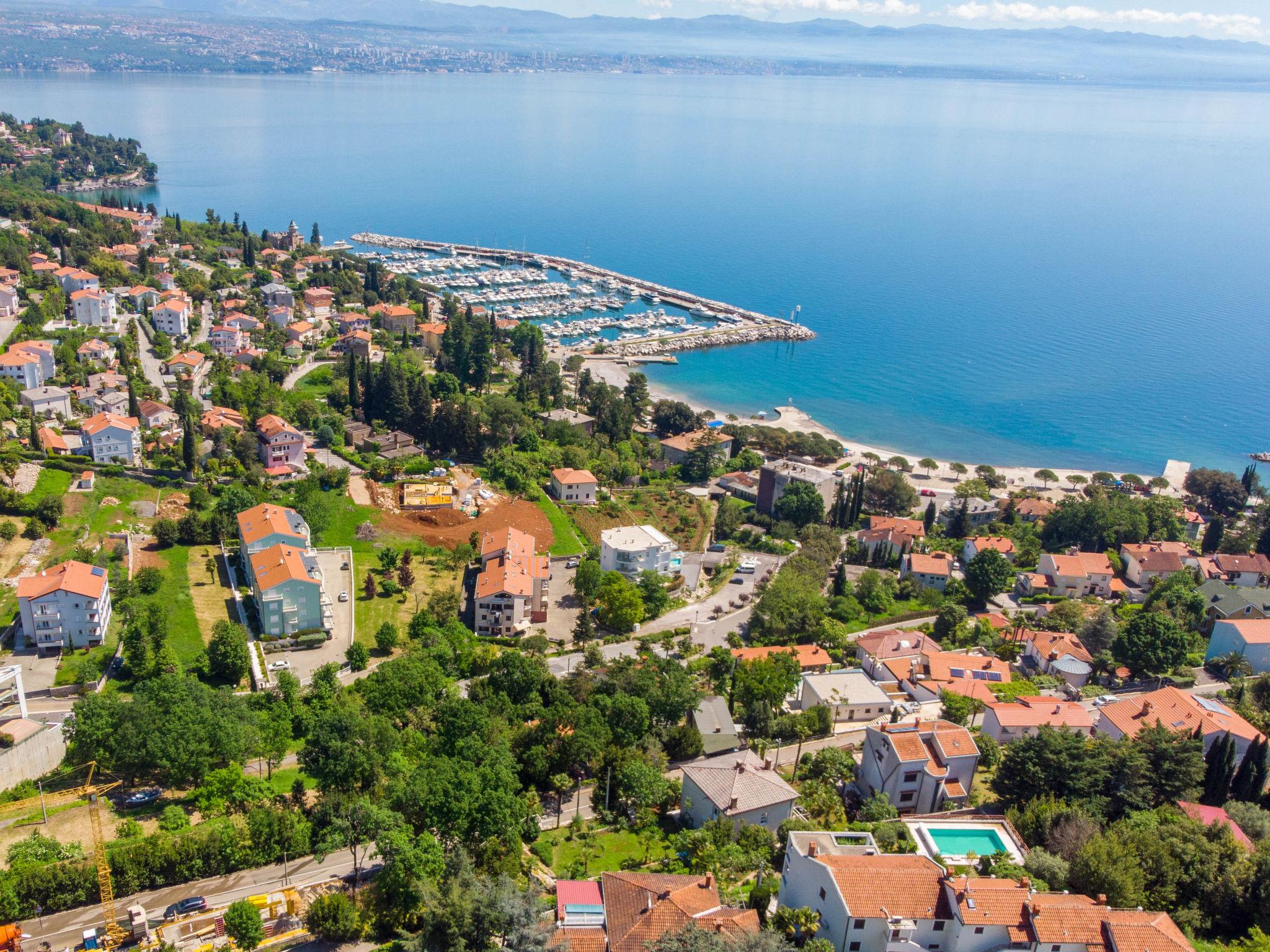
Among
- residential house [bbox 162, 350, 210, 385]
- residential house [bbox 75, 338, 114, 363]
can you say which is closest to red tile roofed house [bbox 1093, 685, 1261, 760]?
residential house [bbox 162, 350, 210, 385]

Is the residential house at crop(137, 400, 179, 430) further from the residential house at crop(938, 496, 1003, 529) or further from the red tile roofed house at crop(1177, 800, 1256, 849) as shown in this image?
the red tile roofed house at crop(1177, 800, 1256, 849)

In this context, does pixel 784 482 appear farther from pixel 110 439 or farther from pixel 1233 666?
pixel 110 439

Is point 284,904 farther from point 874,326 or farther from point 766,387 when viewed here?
point 874,326

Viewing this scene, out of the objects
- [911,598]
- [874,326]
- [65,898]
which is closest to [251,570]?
[65,898]

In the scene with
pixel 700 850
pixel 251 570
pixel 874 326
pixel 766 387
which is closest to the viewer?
pixel 700 850

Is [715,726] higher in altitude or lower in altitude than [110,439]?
lower

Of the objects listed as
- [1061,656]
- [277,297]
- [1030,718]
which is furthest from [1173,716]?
[277,297]

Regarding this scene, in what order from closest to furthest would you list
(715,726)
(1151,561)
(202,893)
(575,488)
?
(202,893)
(715,726)
(1151,561)
(575,488)
